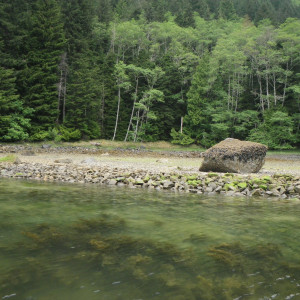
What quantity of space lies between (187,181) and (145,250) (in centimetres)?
610

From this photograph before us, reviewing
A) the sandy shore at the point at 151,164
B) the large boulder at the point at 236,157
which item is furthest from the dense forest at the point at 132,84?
the large boulder at the point at 236,157

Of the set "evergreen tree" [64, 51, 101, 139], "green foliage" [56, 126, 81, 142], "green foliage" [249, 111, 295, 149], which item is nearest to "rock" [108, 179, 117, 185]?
"green foliage" [56, 126, 81, 142]

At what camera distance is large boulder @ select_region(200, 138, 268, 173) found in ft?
39.0

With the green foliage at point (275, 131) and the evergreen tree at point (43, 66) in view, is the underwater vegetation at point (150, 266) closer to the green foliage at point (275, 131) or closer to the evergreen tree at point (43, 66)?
the evergreen tree at point (43, 66)

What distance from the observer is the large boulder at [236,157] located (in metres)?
11.9

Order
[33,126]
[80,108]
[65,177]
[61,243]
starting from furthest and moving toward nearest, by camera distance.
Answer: [80,108] < [33,126] < [65,177] < [61,243]

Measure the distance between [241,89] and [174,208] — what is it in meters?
32.4

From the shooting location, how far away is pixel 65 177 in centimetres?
1070

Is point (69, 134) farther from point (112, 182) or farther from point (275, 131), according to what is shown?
point (275, 131)

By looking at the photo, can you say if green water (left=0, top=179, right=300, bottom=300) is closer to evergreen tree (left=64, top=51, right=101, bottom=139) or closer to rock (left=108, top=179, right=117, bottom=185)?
rock (left=108, top=179, right=117, bottom=185)

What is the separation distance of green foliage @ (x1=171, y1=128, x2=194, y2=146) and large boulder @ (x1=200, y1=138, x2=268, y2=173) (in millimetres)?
24197

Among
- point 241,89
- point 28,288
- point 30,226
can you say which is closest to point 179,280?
point 28,288

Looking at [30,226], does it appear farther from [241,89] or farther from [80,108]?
[241,89]

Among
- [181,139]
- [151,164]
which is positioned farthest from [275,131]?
[151,164]
